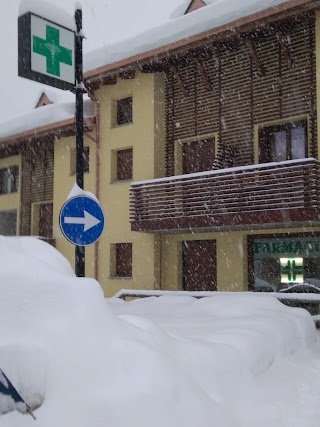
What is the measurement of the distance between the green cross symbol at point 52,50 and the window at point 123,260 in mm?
11153

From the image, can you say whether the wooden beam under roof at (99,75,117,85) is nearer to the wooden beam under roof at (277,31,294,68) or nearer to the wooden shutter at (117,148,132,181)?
the wooden shutter at (117,148,132,181)

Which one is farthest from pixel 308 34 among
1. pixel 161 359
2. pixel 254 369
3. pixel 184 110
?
pixel 161 359

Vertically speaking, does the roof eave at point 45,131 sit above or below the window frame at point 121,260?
above

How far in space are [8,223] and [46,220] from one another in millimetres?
3527

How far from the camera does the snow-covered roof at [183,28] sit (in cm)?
1334

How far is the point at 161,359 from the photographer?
3.61 m

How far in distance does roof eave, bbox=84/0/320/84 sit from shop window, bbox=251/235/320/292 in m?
5.81

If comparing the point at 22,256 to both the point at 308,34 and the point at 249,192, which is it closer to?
the point at 249,192

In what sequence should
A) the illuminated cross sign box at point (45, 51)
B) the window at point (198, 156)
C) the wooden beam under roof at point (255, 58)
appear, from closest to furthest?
the illuminated cross sign box at point (45, 51) → the wooden beam under roof at point (255, 58) → the window at point (198, 156)

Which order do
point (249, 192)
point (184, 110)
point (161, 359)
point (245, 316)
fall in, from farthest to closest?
point (184, 110), point (249, 192), point (245, 316), point (161, 359)

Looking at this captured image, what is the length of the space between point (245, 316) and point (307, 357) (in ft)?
3.53

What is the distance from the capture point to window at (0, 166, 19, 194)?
22812mm

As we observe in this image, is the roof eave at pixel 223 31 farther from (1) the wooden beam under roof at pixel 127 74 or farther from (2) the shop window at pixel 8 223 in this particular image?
(2) the shop window at pixel 8 223

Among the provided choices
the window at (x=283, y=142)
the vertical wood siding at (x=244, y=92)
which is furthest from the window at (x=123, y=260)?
A: the window at (x=283, y=142)
